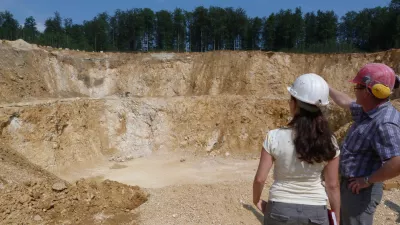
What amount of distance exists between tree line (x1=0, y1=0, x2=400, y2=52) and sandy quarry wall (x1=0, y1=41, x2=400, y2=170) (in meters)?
18.9

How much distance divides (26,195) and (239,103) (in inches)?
513

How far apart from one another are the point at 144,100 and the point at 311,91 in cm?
1699

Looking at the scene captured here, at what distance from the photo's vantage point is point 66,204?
25.9ft

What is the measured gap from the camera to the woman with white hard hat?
2494 millimetres

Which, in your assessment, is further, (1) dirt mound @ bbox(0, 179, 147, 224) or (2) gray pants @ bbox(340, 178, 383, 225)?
(1) dirt mound @ bbox(0, 179, 147, 224)

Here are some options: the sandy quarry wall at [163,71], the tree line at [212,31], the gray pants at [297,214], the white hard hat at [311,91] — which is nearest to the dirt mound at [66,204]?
the gray pants at [297,214]

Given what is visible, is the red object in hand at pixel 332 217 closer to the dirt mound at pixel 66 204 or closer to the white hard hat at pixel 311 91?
the white hard hat at pixel 311 91

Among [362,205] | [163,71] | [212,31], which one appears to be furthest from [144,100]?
[212,31]

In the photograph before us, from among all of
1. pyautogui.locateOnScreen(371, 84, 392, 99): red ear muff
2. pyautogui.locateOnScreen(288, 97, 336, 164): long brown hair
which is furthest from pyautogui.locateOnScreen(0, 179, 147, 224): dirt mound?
pyautogui.locateOnScreen(371, 84, 392, 99): red ear muff

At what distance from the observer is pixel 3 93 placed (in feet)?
60.4

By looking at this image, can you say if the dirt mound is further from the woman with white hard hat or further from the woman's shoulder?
the woman's shoulder

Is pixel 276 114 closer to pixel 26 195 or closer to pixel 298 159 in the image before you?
pixel 26 195

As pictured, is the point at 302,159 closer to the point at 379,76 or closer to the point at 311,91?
the point at 311,91

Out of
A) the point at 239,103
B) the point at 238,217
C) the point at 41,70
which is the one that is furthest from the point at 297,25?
the point at 238,217
